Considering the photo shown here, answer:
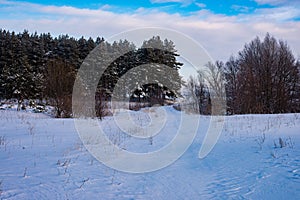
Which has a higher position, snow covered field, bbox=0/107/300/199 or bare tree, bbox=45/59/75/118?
bare tree, bbox=45/59/75/118

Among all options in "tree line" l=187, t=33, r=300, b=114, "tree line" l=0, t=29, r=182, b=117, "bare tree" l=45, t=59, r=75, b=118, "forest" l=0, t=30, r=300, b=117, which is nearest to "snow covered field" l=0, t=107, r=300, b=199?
"bare tree" l=45, t=59, r=75, b=118

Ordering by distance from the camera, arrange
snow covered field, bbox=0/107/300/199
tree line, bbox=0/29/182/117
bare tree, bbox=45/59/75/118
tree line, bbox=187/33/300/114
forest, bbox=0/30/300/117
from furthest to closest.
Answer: tree line, bbox=0/29/182/117 < tree line, bbox=187/33/300/114 < forest, bbox=0/30/300/117 < bare tree, bbox=45/59/75/118 < snow covered field, bbox=0/107/300/199

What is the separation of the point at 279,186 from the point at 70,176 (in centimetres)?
281

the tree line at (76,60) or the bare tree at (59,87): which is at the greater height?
the tree line at (76,60)

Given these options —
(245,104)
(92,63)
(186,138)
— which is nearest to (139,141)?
(186,138)

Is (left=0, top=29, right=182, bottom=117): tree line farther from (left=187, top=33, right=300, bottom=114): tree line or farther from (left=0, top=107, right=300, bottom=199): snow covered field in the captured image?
(left=0, top=107, right=300, bottom=199): snow covered field

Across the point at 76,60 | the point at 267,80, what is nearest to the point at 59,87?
the point at 267,80

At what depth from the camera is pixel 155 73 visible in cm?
3894

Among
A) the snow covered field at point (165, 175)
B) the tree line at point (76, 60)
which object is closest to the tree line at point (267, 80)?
the tree line at point (76, 60)

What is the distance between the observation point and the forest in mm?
22531

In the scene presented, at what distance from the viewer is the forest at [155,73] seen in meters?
22.5

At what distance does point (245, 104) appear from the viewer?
21562 mm

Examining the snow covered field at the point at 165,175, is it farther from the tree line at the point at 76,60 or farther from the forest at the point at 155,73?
the tree line at the point at 76,60

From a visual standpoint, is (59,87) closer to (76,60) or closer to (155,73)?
(155,73)
